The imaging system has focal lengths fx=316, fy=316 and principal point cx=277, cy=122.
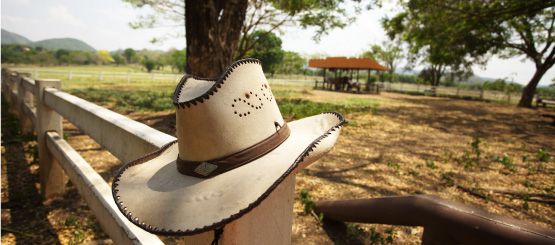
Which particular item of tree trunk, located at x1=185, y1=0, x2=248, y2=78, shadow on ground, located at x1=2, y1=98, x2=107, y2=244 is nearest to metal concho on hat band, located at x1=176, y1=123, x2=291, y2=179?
shadow on ground, located at x1=2, y1=98, x2=107, y2=244

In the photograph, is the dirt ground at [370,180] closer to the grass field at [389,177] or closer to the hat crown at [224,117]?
the grass field at [389,177]

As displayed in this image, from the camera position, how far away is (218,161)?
92 centimetres

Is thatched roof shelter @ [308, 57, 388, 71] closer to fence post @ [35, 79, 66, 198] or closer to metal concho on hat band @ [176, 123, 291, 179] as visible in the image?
fence post @ [35, 79, 66, 198]

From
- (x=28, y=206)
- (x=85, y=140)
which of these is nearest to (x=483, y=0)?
(x=85, y=140)

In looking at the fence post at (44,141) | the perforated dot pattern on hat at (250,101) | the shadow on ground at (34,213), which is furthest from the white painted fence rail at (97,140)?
the perforated dot pattern on hat at (250,101)

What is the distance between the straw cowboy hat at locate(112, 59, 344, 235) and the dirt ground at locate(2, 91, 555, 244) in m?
2.06

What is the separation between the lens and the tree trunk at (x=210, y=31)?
6.39m

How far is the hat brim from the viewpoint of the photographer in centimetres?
75

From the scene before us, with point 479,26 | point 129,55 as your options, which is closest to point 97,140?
point 479,26

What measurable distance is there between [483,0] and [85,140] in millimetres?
15639

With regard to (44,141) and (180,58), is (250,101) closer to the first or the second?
(44,141)

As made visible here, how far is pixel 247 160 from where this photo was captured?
0.93 m

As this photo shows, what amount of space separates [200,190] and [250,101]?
0.30 meters

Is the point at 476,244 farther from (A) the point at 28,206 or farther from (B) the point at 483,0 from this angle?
(B) the point at 483,0
